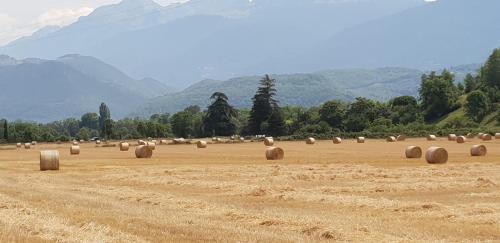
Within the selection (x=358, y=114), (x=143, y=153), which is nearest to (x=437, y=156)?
(x=143, y=153)

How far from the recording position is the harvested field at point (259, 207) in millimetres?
16531

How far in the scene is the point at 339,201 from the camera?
2305 cm

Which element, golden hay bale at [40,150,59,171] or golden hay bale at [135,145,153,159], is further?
golden hay bale at [135,145,153,159]

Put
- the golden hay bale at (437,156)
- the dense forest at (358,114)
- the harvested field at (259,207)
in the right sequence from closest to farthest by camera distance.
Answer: the harvested field at (259,207), the golden hay bale at (437,156), the dense forest at (358,114)

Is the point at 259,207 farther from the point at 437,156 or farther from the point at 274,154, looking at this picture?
the point at 274,154

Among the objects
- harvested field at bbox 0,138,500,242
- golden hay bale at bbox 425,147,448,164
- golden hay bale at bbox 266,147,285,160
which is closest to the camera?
harvested field at bbox 0,138,500,242

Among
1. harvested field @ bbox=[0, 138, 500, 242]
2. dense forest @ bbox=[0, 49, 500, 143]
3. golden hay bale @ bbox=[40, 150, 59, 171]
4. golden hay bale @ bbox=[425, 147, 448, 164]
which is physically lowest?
harvested field @ bbox=[0, 138, 500, 242]

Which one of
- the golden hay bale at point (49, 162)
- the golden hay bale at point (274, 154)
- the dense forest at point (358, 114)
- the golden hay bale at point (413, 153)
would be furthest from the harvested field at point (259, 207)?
the dense forest at point (358, 114)

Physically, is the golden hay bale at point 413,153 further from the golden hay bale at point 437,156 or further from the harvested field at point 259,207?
the harvested field at point 259,207

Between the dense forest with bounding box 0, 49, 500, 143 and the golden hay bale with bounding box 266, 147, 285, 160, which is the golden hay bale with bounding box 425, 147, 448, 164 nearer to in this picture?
the golden hay bale with bounding box 266, 147, 285, 160

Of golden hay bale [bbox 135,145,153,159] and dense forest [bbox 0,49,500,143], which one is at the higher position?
dense forest [bbox 0,49,500,143]

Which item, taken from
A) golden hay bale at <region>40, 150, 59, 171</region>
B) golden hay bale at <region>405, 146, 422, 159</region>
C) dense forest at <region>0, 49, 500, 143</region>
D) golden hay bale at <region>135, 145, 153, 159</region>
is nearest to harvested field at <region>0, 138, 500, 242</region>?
golden hay bale at <region>40, 150, 59, 171</region>

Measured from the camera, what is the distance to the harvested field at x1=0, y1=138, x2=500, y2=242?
16.5 meters

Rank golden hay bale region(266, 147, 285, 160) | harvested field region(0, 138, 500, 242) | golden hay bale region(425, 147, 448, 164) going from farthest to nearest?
1. golden hay bale region(266, 147, 285, 160)
2. golden hay bale region(425, 147, 448, 164)
3. harvested field region(0, 138, 500, 242)
